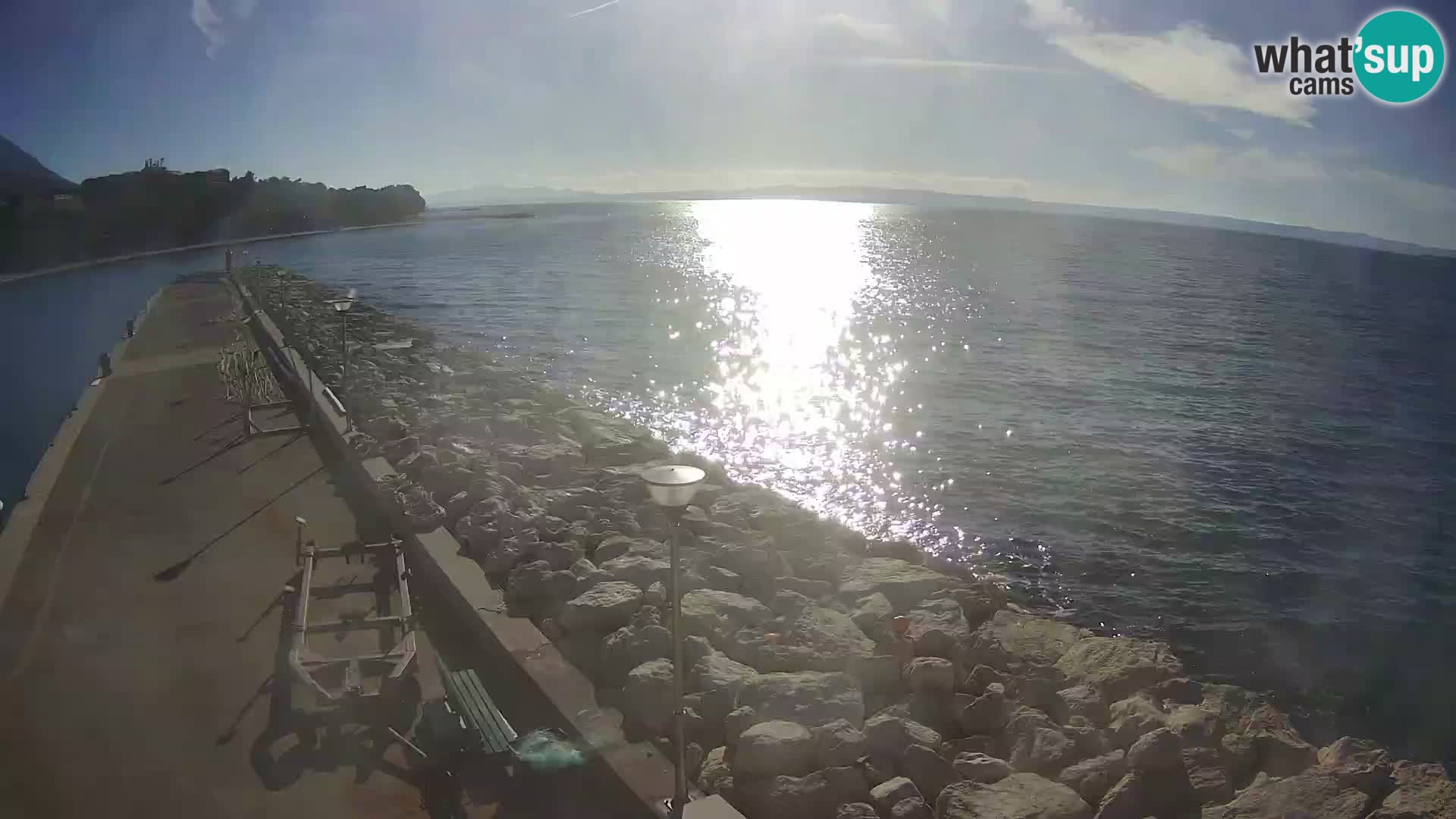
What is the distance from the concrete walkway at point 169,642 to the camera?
481 centimetres

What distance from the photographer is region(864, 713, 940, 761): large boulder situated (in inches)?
206

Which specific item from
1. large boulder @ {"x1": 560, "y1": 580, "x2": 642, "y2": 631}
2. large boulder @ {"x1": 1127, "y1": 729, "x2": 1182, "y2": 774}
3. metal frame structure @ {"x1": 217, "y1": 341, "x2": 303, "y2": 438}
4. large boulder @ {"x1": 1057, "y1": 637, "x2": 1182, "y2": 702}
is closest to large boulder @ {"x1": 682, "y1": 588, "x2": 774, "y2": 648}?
large boulder @ {"x1": 560, "y1": 580, "x2": 642, "y2": 631}

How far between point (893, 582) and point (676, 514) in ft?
13.9

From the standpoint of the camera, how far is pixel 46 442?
45.9 ft

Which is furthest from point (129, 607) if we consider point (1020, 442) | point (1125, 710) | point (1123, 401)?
point (1123, 401)

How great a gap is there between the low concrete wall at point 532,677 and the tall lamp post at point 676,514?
0.12 metres

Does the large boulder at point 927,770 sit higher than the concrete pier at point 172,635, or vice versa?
the concrete pier at point 172,635

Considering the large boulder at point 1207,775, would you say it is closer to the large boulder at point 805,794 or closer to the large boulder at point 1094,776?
the large boulder at point 1094,776

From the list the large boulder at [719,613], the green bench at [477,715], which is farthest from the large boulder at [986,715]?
the green bench at [477,715]

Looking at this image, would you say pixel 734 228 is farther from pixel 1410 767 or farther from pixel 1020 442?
pixel 1410 767

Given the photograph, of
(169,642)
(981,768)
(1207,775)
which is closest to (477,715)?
(169,642)

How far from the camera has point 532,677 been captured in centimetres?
584

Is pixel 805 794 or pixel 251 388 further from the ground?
pixel 251 388

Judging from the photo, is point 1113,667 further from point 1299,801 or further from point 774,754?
point 774,754
